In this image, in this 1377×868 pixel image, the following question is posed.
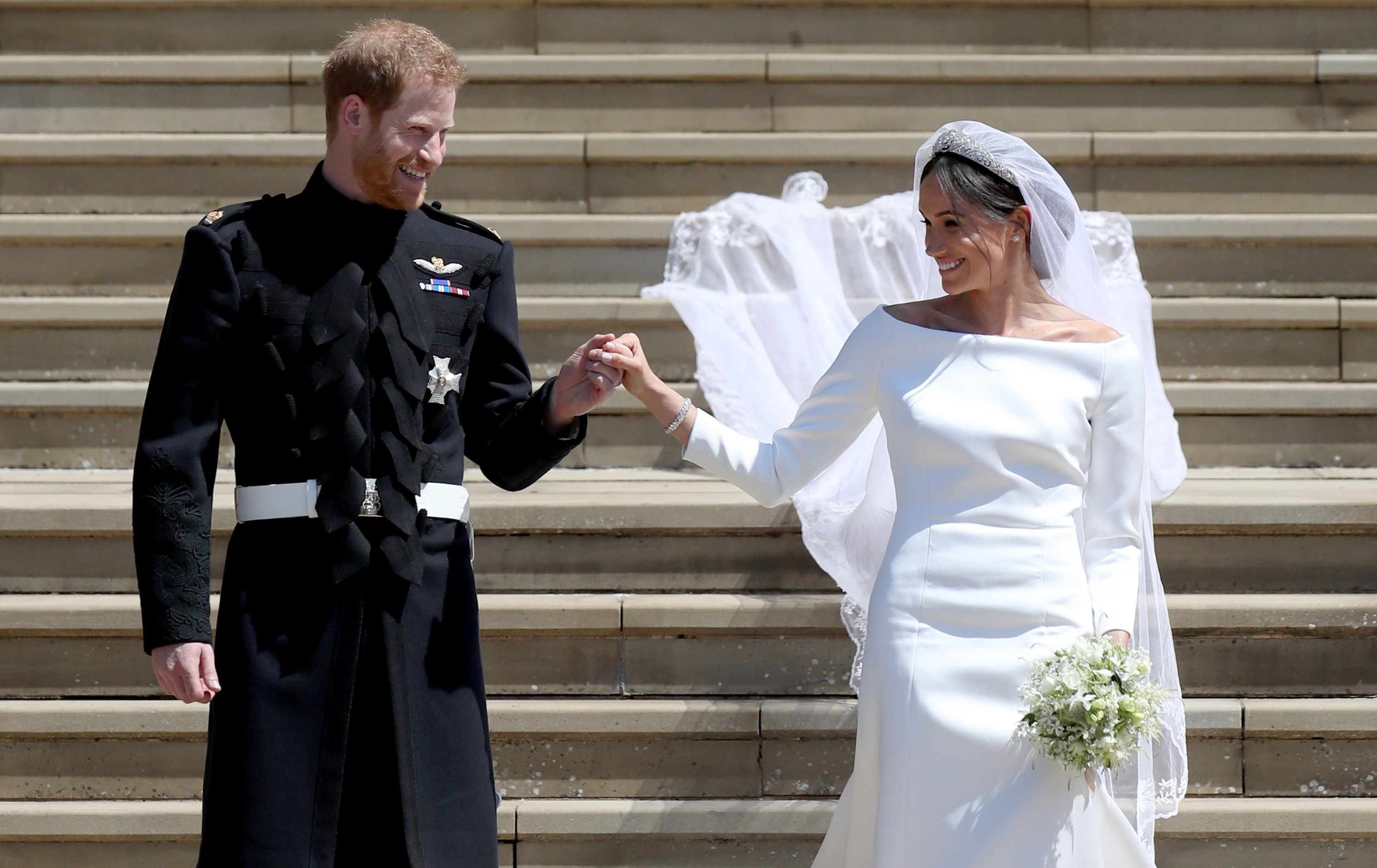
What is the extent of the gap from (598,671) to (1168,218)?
2.86 metres

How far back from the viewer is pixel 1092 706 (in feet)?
7.66

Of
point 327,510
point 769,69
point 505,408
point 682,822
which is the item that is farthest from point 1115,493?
point 769,69

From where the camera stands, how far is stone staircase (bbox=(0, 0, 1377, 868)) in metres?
3.68

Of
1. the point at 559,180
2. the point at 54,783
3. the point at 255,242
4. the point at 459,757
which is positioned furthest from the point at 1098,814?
the point at 559,180

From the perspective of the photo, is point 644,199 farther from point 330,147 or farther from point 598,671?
point 330,147

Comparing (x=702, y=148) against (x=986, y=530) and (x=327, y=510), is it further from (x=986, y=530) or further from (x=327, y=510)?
(x=327, y=510)

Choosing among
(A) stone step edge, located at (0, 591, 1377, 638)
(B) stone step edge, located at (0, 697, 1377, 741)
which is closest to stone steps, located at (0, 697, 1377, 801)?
(B) stone step edge, located at (0, 697, 1377, 741)

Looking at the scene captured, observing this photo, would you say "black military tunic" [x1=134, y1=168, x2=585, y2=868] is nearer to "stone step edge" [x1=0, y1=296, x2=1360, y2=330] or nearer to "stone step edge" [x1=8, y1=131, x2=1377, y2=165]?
"stone step edge" [x1=0, y1=296, x2=1360, y2=330]

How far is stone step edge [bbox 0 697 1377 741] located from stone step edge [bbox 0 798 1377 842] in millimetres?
185

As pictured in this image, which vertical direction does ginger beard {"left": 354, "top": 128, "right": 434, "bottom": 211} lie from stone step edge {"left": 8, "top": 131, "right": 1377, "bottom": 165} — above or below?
below

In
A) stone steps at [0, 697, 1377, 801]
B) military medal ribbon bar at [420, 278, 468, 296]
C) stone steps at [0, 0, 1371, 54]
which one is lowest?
stone steps at [0, 697, 1377, 801]

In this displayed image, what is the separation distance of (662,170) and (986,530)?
3199 mm

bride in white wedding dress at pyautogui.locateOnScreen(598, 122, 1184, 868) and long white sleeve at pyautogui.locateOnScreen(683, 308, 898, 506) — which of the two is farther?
long white sleeve at pyautogui.locateOnScreen(683, 308, 898, 506)

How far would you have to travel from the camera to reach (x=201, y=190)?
211 inches
